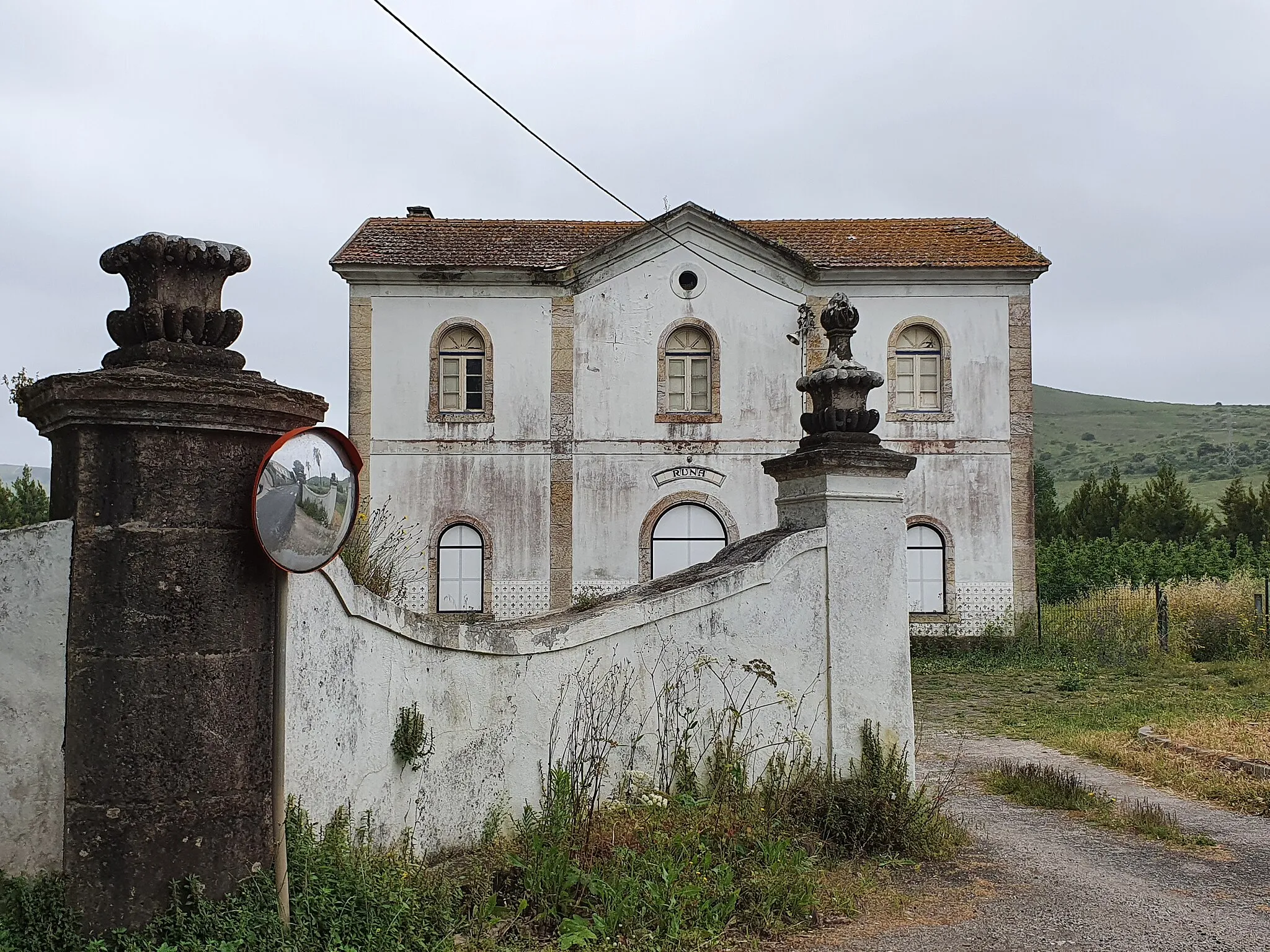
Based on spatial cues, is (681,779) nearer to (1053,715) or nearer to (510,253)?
(1053,715)

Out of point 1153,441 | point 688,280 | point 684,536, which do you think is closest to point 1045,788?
point 684,536

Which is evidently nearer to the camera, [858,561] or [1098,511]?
[858,561]

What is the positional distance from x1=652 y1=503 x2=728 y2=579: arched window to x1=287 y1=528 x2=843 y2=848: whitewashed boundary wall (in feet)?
44.6

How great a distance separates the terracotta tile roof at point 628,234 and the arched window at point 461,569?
5026 millimetres

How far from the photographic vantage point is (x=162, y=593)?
3580mm

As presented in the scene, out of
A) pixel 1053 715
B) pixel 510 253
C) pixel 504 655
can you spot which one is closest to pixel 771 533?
pixel 504 655

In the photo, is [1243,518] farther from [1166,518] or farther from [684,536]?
[684,536]

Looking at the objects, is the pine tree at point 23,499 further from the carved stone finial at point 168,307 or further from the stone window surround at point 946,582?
the carved stone finial at point 168,307

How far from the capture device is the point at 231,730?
3.69m

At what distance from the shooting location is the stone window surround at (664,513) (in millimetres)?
21188

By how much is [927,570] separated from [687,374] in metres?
5.79

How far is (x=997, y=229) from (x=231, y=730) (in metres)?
22.0

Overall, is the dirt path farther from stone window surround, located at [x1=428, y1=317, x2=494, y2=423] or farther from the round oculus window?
the round oculus window

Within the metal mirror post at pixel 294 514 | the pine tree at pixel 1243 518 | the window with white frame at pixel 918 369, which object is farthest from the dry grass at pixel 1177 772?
the pine tree at pixel 1243 518
